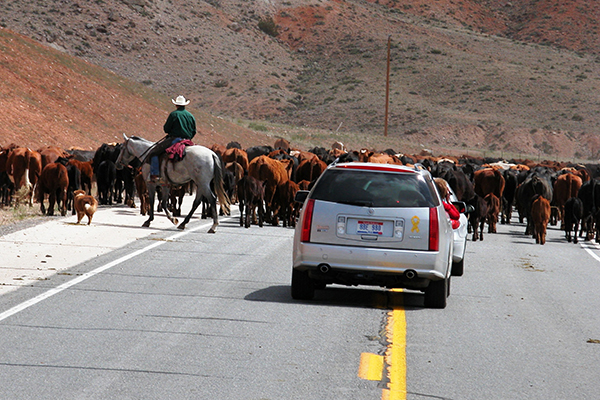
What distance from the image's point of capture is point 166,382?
6.54 metres

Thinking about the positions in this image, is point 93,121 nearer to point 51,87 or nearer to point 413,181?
point 51,87

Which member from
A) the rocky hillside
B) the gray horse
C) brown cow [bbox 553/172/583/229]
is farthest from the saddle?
the rocky hillside

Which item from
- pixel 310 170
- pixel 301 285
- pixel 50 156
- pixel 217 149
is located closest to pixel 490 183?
pixel 310 170

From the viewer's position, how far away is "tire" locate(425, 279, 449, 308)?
33.2 feet

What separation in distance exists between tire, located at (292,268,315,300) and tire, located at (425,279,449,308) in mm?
1261

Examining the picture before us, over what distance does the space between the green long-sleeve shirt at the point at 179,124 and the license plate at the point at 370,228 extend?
31.7ft

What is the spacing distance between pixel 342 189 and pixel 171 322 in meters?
2.54

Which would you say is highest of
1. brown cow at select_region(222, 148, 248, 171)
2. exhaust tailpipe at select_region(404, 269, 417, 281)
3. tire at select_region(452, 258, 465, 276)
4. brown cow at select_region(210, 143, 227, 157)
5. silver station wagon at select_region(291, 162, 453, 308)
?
brown cow at select_region(210, 143, 227, 157)

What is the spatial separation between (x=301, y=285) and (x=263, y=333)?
2.03 meters

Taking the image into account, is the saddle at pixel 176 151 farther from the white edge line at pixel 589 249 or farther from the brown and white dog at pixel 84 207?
the white edge line at pixel 589 249

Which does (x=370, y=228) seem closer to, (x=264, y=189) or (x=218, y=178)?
(x=218, y=178)

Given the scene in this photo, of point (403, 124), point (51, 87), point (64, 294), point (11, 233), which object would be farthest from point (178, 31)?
point (64, 294)

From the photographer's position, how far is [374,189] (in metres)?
10.2

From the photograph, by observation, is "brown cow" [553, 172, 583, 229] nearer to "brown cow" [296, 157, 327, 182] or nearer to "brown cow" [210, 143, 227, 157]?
"brown cow" [296, 157, 327, 182]
